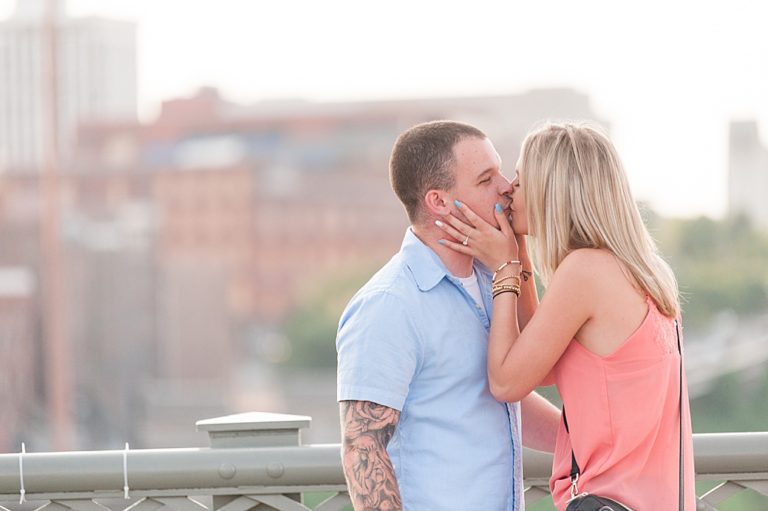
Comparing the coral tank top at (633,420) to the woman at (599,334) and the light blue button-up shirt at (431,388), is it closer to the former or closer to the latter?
the woman at (599,334)

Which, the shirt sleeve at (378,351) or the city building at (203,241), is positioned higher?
the shirt sleeve at (378,351)

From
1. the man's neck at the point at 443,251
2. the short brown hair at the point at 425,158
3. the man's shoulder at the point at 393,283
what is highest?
the short brown hair at the point at 425,158

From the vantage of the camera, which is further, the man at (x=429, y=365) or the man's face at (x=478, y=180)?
the man's face at (x=478, y=180)

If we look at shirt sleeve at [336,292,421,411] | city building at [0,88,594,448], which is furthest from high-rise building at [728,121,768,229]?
shirt sleeve at [336,292,421,411]

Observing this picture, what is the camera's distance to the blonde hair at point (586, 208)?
224 centimetres

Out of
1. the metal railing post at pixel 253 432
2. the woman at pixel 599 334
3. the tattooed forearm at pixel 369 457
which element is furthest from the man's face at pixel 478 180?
the metal railing post at pixel 253 432

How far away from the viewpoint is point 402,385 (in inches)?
88.4

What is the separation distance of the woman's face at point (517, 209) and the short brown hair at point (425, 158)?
0.42 ft

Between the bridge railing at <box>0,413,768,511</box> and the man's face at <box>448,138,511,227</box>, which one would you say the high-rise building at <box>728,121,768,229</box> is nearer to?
the bridge railing at <box>0,413,768,511</box>

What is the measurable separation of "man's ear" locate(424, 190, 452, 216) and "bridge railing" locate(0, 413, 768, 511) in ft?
2.16

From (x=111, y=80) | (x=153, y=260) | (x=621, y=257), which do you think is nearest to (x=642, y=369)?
(x=621, y=257)

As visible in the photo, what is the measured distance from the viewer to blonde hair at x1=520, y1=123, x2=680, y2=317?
2238mm

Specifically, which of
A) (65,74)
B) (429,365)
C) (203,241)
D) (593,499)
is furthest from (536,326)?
(65,74)

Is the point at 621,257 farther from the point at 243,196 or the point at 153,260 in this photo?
the point at 243,196
